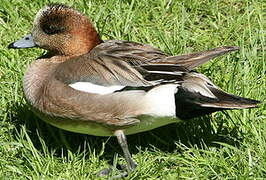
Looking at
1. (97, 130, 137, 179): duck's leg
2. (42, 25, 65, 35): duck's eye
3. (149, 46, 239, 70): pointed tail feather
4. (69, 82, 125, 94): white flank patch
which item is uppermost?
(42, 25, 65, 35): duck's eye

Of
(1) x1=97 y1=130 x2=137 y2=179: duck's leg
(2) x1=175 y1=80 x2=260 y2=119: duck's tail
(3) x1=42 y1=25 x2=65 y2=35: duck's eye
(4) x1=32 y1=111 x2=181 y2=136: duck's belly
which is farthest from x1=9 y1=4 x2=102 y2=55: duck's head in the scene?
(2) x1=175 y1=80 x2=260 y2=119: duck's tail

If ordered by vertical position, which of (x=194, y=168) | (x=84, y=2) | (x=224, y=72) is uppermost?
(x=84, y=2)

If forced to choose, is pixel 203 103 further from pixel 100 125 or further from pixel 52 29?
pixel 52 29

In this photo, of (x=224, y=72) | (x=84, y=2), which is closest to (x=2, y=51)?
(x=84, y=2)

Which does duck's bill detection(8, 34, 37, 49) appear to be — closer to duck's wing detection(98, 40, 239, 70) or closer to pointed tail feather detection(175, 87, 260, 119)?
duck's wing detection(98, 40, 239, 70)

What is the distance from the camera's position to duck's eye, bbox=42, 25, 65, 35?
404 cm

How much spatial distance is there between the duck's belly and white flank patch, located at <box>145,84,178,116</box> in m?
0.05

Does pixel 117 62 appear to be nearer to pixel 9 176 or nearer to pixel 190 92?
pixel 190 92

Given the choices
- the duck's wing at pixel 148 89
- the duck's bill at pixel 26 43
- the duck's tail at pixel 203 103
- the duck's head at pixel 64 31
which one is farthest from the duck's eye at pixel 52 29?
the duck's tail at pixel 203 103

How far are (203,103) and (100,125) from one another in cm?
54

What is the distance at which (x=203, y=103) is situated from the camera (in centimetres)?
373

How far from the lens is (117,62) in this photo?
3838mm

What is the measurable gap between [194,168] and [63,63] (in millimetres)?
899

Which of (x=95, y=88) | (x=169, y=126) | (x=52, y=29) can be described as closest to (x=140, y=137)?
(x=169, y=126)
